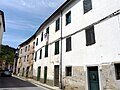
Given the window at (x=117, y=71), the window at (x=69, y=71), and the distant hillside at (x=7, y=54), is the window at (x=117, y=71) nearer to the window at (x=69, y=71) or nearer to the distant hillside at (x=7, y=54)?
the window at (x=69, y=71)

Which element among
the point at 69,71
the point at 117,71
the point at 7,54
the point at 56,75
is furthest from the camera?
the point at 7,54

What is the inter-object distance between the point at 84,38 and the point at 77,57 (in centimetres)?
162

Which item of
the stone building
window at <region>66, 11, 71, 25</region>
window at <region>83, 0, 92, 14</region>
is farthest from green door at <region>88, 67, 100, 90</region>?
window at <region>66, 11, 71, 25</region>

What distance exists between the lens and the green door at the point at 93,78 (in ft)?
31.3

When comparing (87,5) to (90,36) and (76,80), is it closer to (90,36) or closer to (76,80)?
(90,36)

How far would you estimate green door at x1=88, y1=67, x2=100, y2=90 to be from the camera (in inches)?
376

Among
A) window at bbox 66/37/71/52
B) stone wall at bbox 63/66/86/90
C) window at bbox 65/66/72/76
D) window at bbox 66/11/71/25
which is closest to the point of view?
stone wall at bbox 63/66/86/90

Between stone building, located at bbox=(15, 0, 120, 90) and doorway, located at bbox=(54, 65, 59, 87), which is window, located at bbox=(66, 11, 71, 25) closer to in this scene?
stone building, located at bbox=(15, 0, 120, 90)

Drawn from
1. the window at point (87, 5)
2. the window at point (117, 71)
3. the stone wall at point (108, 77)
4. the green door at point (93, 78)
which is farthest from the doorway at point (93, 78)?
the window at point (87, 5)

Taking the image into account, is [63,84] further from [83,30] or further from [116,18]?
[116,18]

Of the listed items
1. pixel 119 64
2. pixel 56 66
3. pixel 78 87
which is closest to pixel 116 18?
pixel 119 64

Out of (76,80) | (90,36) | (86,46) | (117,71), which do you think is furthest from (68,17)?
(117,71)

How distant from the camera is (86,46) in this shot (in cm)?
1066

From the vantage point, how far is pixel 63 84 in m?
13.2
